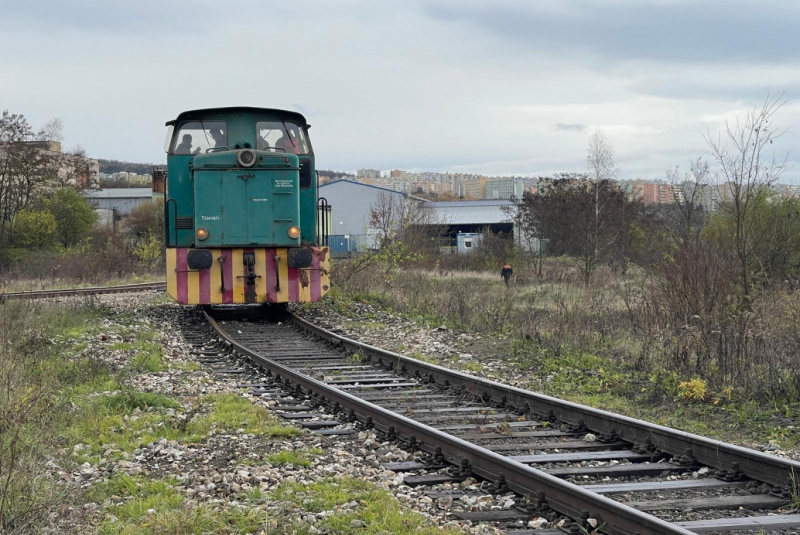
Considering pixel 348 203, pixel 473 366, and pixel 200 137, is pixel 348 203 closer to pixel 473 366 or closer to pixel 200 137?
pixel 200 137

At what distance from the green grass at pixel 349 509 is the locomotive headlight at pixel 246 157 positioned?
331 inches

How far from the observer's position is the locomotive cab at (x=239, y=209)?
1252 centimetres

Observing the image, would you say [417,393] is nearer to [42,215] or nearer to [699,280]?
[699,280]

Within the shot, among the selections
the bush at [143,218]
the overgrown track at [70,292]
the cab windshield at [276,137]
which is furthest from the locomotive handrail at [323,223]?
the bush at [143,218]

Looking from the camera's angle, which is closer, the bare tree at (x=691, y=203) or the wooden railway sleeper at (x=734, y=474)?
the wooden railway sleeper at (x=734, y=474)

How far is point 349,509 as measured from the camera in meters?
4.41

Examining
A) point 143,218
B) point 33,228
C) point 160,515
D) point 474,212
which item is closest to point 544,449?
point 160,515

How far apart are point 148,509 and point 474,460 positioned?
2058mm

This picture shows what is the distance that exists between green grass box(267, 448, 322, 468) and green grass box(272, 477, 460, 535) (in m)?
0.47

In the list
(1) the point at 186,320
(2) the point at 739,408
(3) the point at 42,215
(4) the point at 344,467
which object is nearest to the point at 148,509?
(4) the point at 344,467

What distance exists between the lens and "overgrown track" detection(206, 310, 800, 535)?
14.1 feet

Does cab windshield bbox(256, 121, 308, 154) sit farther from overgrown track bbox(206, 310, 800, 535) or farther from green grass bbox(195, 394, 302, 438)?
green grass bbox(195, 394, 302, 438)

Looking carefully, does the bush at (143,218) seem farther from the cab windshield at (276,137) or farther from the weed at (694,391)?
the weed at (694,391)

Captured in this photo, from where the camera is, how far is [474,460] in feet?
17.0
